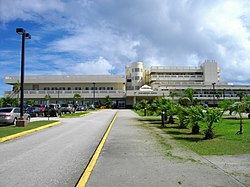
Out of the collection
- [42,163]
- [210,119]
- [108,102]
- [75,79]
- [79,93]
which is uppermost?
[75,79]

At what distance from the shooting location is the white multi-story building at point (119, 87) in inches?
3374

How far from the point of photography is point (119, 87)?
96625mm

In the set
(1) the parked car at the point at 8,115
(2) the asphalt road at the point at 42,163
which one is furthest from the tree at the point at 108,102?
(2) the asphalt road at the point at 42,163

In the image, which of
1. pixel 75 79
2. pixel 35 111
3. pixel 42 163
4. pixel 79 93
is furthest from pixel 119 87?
pixel 42 163

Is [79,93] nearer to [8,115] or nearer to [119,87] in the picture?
[119,87]

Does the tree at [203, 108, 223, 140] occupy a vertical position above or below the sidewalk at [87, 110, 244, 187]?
above

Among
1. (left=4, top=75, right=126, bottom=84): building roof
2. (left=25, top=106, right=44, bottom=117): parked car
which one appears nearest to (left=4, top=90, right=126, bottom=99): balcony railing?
(left=4, top=75, right=126, bottom=84): building roof

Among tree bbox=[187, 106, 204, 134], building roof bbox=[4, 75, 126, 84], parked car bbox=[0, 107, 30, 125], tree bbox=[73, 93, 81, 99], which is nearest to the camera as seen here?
tree bbox=[187, 106, 204, 134]

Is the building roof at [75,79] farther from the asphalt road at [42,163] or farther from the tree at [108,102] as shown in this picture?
the asphalt road at [42,163]

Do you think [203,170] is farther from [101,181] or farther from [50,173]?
[50,173]

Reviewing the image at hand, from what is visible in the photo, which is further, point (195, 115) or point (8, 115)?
point (8, 115)

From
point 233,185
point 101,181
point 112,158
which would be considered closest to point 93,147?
point 112,158

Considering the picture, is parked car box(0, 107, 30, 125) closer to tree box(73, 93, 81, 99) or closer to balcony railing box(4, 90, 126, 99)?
tree box(73, 93, 81, 99)

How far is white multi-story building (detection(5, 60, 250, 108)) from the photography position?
85688 millimetres
